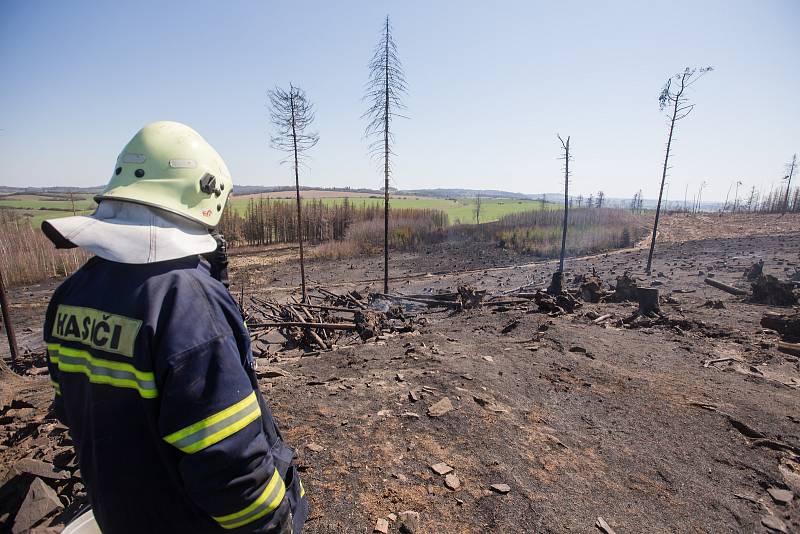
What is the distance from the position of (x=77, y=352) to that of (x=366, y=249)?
30123 millimetres

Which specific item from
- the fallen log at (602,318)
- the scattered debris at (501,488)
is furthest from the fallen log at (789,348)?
the scattered debris at (501,488)

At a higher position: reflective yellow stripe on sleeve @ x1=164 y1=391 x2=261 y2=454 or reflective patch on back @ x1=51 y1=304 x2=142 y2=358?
reflective patch on back @ x1=51 y1=304 x2=142 y2=358

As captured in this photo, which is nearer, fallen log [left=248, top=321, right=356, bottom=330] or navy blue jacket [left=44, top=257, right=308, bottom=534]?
navy blue jacket [left=44, top=257, right=308, bottom=534]

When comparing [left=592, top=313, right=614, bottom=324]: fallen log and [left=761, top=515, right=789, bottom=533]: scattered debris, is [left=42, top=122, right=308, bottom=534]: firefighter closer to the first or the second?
[left=761, top=515, right=789, bottom=533]: scattered debris

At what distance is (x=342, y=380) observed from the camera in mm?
6223

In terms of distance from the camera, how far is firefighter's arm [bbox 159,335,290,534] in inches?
51.9

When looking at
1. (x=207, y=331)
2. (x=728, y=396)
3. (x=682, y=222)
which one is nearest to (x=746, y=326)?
(x=728, y=396)

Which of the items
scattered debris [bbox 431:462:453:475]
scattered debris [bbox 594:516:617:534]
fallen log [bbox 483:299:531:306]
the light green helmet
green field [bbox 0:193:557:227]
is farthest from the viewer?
green field [bbox 0:193:557:227]

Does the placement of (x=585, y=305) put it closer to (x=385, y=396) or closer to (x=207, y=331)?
(x=385, y=396)

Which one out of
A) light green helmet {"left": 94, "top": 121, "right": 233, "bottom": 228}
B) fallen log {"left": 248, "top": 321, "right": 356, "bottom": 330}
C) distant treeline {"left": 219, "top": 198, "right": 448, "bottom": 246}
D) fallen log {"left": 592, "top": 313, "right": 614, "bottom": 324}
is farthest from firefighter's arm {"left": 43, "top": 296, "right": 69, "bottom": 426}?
distant treeline {"left": 219, "top": 198, "right": 448, "bottom": 246}

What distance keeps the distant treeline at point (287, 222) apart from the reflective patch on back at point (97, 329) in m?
33.8

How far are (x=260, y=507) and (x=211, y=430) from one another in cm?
42

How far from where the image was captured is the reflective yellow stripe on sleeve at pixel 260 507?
144cm

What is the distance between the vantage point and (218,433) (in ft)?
4.46
